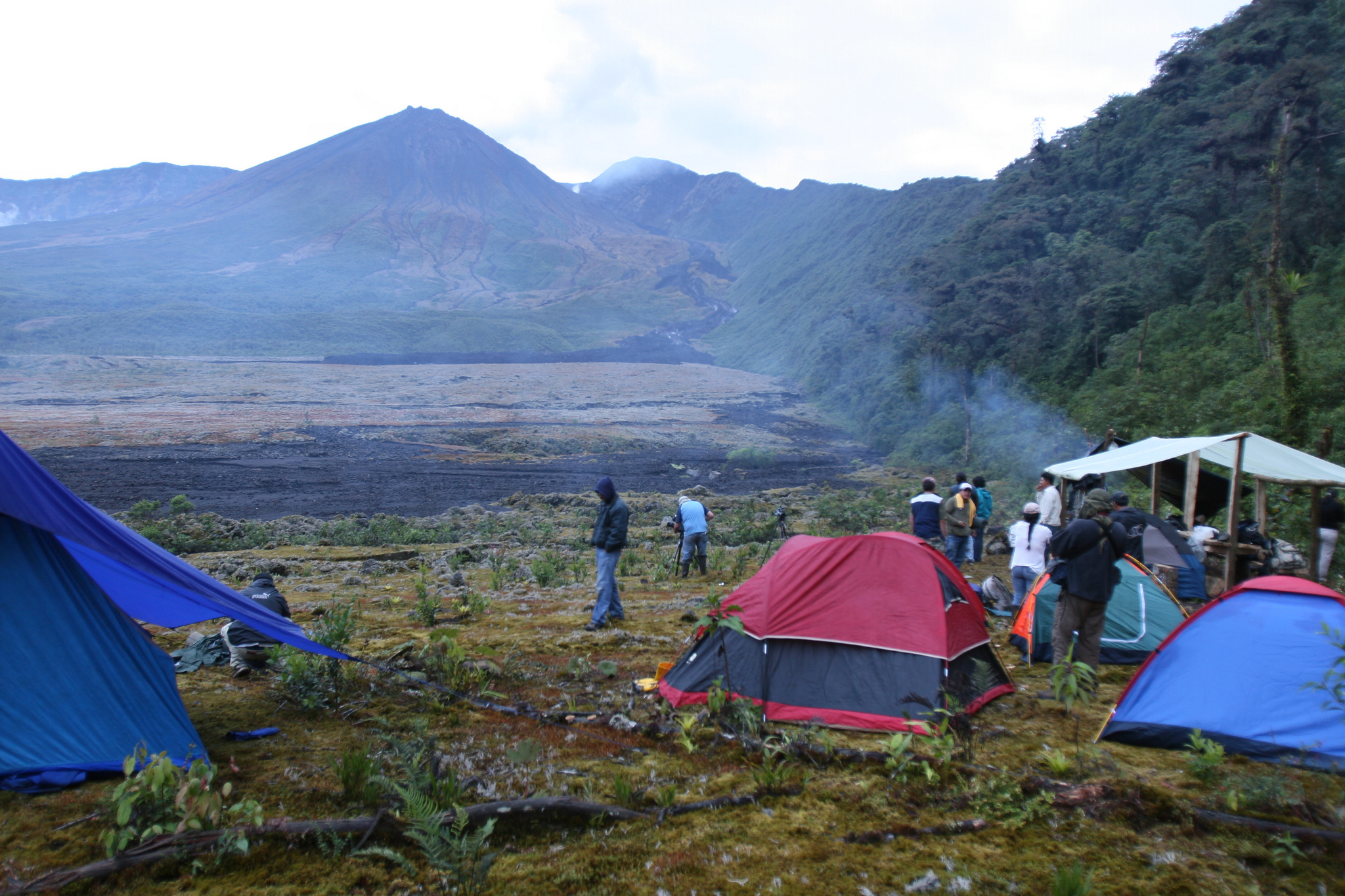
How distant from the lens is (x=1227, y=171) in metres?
27.5

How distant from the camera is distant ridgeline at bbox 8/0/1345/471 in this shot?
22.7 metres

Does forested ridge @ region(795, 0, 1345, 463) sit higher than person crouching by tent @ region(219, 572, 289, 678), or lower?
higher

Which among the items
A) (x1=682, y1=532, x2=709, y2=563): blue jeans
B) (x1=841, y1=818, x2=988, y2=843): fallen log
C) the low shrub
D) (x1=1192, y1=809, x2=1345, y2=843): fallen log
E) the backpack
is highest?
(x1=1192, y1=809, x2=1345, y2=843): fallen log

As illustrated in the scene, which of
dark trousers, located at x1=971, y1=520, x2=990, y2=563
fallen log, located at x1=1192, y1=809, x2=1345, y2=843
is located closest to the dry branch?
fallen log, located at x1=1192, y1=809, x2=1345, y2=843

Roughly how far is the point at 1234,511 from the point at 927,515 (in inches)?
138

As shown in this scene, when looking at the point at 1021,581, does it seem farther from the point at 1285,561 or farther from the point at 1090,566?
the point at 1285,561

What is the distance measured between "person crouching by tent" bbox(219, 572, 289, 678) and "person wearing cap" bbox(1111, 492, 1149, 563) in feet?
27.2

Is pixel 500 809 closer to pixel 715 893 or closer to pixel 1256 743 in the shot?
pixel 715 893

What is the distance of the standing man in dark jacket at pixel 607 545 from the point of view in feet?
26.2

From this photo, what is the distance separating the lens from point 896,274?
55.4 meters

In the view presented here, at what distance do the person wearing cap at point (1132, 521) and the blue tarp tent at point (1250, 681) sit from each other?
134 inches

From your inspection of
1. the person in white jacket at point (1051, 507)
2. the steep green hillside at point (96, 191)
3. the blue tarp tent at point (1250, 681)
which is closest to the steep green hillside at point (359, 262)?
the steep green hillside at point (96, 191)

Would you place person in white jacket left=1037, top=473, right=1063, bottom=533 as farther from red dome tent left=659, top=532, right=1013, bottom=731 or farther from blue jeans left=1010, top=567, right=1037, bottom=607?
red dome tent left=659, top=532, right=1013, bottom=731

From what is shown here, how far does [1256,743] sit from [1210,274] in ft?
84.9
